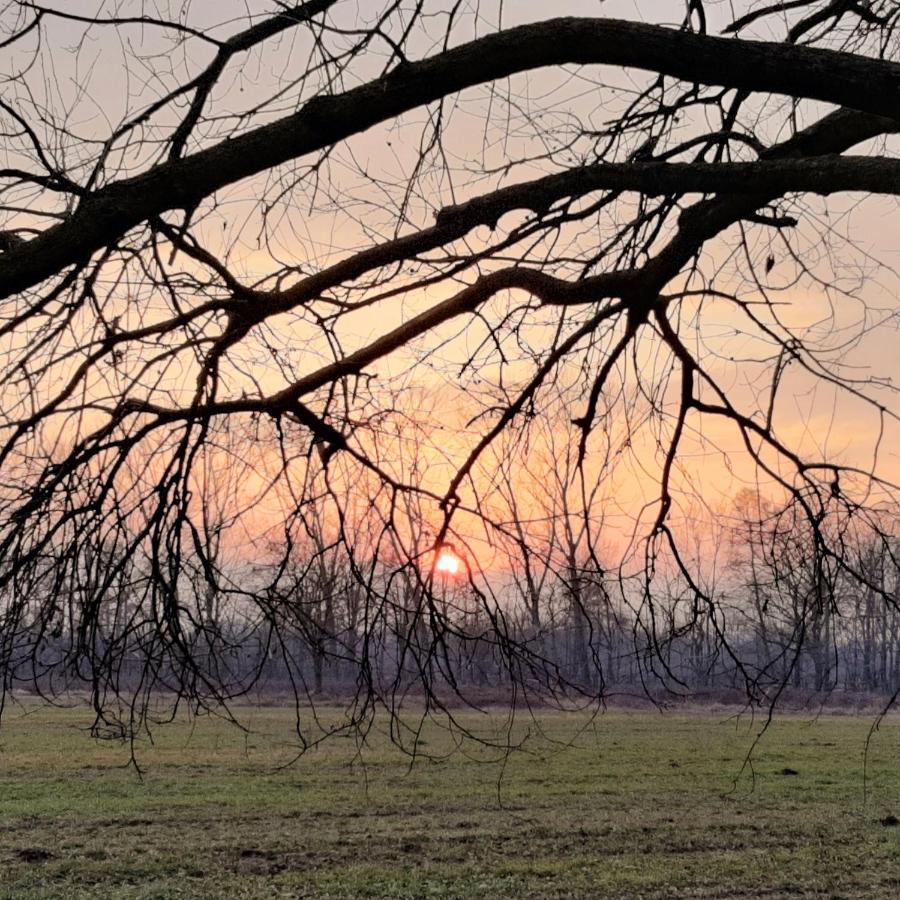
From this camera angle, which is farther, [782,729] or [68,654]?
[782,729]

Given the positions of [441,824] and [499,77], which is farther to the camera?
[441,824]

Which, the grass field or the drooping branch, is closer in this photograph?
the drooping branch

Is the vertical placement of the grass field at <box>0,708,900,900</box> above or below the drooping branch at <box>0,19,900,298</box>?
below

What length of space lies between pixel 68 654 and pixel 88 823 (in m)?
11.4

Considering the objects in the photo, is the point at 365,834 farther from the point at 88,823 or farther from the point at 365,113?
the point at 365,113

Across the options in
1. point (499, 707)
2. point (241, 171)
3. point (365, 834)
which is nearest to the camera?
point (241, 171)

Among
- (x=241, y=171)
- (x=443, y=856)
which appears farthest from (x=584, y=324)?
(x=443, y=856)

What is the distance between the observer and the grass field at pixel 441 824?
1145cm

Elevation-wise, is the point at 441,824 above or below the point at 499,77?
below

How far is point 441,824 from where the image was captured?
47.8 feet

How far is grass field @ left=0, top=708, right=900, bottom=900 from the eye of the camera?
1145 centimetres

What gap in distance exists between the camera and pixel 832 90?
3.34 m

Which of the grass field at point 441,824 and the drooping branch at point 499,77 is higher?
the drooping branch at point 499,77

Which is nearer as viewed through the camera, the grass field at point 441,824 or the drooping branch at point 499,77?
the drooping branch at point 499,77
